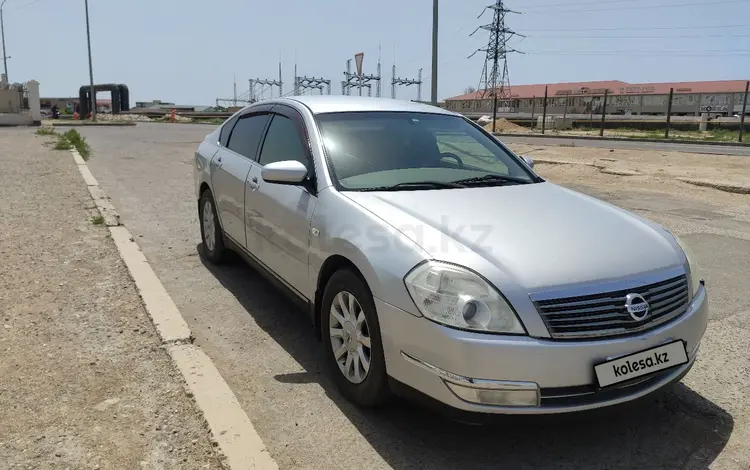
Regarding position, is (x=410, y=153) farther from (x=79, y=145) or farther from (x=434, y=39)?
(x=79, y=145)

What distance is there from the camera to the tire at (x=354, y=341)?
115 inches

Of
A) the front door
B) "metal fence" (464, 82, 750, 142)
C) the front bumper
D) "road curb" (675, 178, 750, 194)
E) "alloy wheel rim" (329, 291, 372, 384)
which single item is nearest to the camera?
the front bumper

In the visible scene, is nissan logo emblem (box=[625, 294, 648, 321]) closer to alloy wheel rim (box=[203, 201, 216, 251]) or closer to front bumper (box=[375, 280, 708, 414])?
front bumper (box=[375, 280, 708, 414])

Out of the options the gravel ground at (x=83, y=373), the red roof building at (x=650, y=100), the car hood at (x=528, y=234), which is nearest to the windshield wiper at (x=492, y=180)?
the car hood at (x=528, y=234)

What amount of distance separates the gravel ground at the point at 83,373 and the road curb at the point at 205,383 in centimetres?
6

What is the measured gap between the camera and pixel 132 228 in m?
7.40

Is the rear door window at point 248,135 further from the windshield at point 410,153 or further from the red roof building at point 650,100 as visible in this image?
the red roof building at point 650,100

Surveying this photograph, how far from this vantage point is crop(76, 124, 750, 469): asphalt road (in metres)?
2.79

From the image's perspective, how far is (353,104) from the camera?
4465 mm

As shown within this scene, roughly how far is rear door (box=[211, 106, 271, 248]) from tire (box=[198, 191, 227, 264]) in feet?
0.61

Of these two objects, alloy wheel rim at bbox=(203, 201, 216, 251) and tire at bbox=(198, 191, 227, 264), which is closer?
tire at bbox=(198, 191, 227, 264)

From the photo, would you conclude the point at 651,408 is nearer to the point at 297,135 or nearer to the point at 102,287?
the point at 297,135

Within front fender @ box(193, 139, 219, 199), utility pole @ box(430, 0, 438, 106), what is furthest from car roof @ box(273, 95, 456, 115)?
utility pole @ box(430, 0, 438, 106)

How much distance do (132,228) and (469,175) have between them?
495cm
